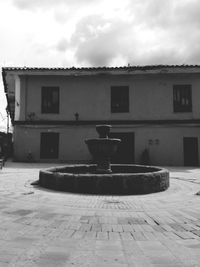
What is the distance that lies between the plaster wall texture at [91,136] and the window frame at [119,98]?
48.9 inches

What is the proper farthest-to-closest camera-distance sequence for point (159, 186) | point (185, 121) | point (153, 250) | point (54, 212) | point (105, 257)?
point (185, 121) < point (159, 186) < point (54, 212) < point (153, 250) < point (105, 257)

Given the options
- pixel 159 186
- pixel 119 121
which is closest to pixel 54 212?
pixel 159 186

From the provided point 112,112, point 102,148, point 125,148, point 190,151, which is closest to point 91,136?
point 112,112

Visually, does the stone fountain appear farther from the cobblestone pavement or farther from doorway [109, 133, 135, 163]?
doorway [109, 133, 135, 163]

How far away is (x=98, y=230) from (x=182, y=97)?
14.1 m

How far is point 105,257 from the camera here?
2672mm

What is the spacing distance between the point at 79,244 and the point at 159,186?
398 cm

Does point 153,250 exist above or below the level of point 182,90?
below

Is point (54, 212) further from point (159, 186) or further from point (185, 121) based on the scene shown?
point (185, 121)

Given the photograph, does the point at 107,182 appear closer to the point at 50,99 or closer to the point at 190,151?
the point at 190,151

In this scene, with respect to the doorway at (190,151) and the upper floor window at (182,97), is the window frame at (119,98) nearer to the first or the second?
the upper floor window at (182,97)

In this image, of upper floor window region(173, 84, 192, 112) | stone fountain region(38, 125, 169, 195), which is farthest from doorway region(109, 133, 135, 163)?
stone fountain region(38, 125, 169, 195)

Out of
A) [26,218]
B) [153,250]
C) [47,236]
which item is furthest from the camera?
[26,218]

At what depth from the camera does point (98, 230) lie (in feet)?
11.6
